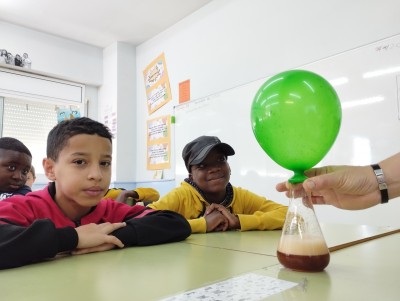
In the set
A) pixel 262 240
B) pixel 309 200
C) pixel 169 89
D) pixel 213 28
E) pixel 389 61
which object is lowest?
pixel 262 240

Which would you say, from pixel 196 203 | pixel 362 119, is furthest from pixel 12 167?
pixel 362 119

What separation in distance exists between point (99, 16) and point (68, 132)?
2.61 metres

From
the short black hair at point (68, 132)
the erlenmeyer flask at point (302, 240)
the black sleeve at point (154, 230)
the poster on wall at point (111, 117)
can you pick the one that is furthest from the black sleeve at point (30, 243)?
the poster on wall at point (111, 117)

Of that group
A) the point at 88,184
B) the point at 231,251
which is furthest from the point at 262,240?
the point at 88,184

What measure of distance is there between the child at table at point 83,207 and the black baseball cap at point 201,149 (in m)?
0.41

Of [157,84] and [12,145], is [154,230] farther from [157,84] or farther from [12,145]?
[157,84]

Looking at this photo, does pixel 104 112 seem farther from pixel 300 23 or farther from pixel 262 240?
pixel 262 240

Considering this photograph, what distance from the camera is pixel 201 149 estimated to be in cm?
146

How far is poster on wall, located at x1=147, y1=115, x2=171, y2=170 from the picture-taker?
11.0 ft

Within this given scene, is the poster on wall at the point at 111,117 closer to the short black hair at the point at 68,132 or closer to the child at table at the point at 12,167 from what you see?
the child at table at the point at 12,167

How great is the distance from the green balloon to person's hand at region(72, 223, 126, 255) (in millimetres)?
472

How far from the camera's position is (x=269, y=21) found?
2463mm

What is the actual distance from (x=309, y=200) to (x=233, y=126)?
6.87ft

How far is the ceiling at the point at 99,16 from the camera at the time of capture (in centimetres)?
299
